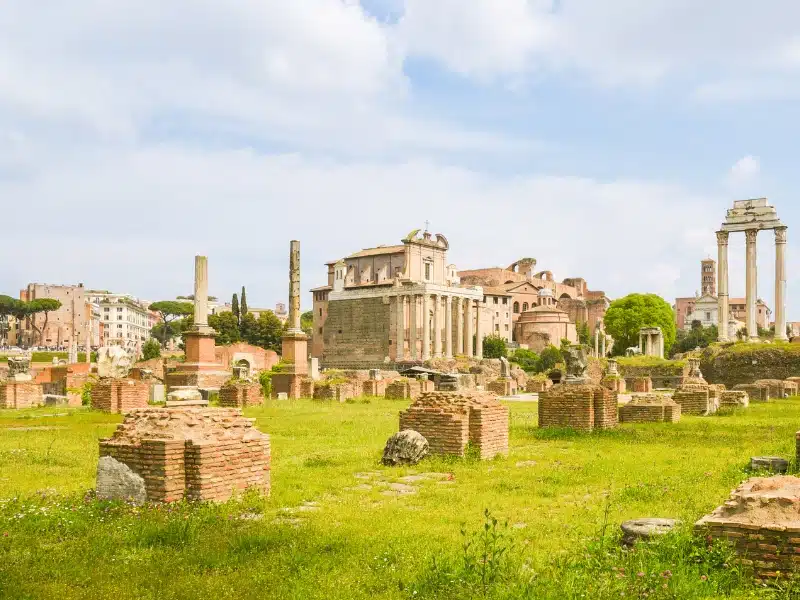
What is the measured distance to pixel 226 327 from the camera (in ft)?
255

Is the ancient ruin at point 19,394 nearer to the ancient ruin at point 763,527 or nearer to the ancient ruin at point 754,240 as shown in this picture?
the ancient ruin at point 763,527

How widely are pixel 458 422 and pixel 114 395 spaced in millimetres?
11902

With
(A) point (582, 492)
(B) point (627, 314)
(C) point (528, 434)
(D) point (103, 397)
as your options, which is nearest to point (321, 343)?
(B) point (627, 314)

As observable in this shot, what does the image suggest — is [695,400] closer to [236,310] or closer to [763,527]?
[763,527]

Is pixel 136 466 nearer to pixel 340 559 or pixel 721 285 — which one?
pixel 340 559

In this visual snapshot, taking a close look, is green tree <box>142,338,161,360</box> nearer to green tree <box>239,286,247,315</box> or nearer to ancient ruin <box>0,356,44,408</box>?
green tree <box>239,286,247,315</box>

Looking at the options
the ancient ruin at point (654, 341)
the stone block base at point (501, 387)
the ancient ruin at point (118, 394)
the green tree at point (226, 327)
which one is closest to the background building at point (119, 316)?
the green tree at point (226, 327)

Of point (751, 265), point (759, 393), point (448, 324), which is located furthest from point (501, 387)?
point (448, 324)

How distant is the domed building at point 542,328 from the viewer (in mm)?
94500

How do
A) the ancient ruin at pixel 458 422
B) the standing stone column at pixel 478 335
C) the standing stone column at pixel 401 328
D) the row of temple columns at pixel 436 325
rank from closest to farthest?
1. the ancient ruin at pixel 458 422
2. the row of temple columns at pixel 436 325
3. the standing stone column at pixel 401 328
4. the standing stone column at pixel 478 335

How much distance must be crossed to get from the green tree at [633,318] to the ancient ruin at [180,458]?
74.6m

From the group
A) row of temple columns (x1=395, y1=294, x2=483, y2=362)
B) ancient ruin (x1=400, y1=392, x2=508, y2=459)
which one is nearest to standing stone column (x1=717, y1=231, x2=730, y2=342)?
row of temple columns (x1=395, y1=294, x2=483, y2=362)

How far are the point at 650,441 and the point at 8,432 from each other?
37.8 ft

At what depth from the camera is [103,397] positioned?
19.8 metres
